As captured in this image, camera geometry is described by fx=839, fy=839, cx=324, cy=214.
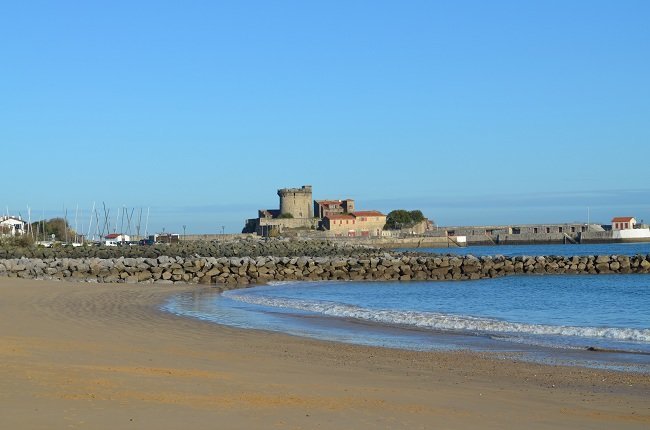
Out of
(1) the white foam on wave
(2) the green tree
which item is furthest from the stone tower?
(1) the white foam on wave

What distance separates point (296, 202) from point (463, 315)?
266ft

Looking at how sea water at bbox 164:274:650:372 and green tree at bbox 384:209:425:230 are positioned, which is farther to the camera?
green tree at bbox 384:209:425:230

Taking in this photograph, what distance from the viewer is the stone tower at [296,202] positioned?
96.1 meters

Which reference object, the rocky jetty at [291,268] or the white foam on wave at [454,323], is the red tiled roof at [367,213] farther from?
the white foam on wave at [454,323]

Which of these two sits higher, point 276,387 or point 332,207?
point 332,207

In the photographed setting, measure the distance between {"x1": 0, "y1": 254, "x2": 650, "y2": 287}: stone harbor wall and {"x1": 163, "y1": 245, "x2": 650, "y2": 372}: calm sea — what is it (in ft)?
9.50

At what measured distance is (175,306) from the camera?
17.2 metres

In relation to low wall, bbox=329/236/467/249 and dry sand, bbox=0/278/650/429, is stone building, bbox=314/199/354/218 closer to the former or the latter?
low wall, bbox=329/236/467/249

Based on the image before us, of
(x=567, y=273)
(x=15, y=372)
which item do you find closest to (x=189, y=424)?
(x=15, y=372)

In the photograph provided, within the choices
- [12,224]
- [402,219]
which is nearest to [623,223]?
[402,219]

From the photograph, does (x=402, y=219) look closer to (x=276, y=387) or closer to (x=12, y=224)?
(x=12, y=224)

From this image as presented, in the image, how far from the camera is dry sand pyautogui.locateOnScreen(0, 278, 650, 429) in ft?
18.0

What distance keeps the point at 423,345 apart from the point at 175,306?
759cm

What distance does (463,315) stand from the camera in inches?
609
